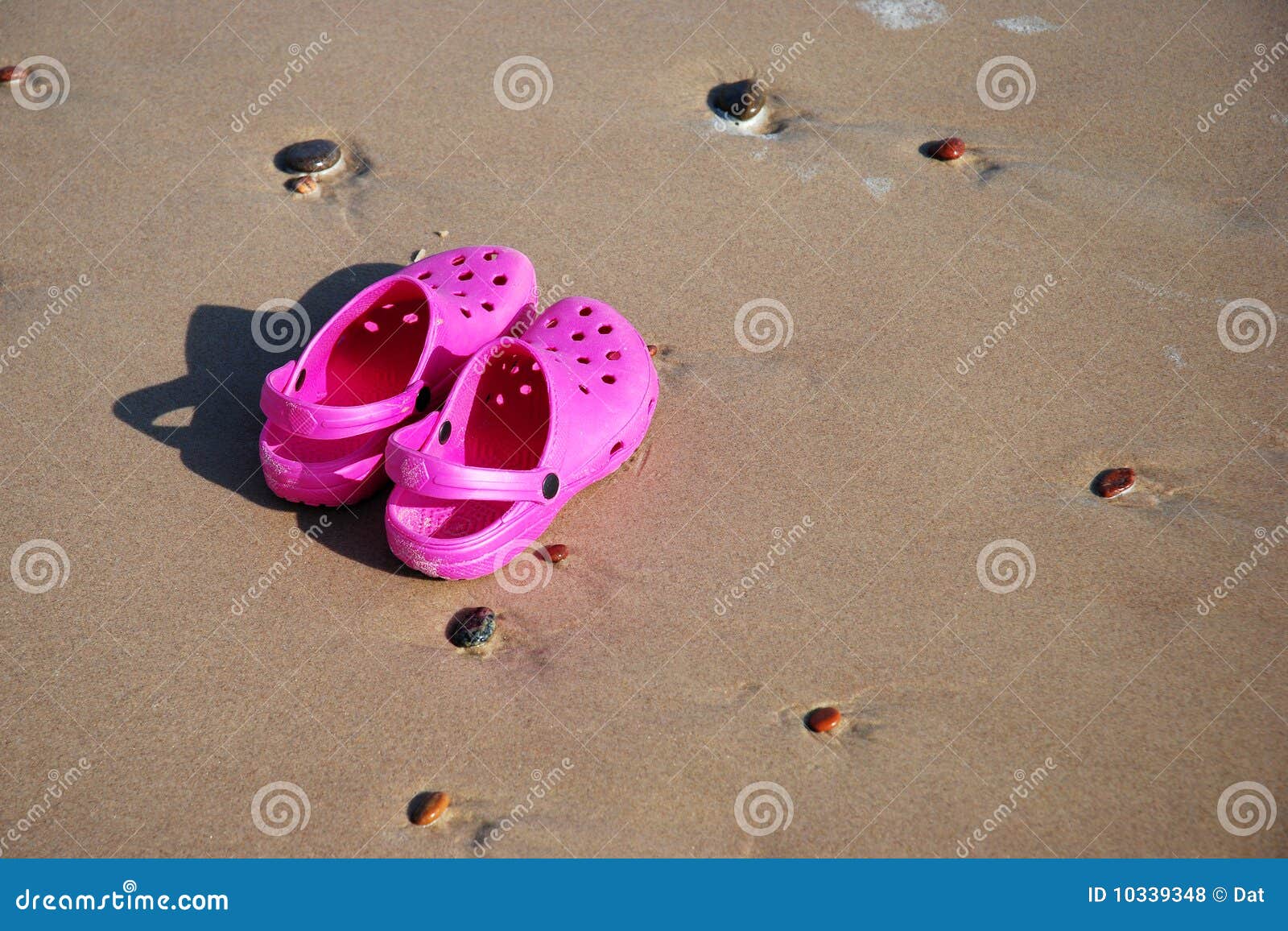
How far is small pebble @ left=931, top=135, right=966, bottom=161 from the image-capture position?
5211 millimetres

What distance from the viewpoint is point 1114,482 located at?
396 centimetres

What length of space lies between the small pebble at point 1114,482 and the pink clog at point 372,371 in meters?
2.23

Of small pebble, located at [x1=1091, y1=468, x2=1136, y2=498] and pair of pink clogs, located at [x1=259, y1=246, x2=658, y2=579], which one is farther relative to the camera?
small pebble, located at [x1=1091, y1=468, x2=1136, y2=498]

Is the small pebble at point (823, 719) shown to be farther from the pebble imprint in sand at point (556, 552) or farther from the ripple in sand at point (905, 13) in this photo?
the ripple in sand at point (905, 13)

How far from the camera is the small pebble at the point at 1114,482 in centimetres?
394

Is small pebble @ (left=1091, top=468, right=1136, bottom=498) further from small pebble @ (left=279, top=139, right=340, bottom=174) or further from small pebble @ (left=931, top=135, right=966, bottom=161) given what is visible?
small pebble @ (left=279, top=139, right=340, bottom=174)

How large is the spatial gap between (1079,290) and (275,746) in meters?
3.59

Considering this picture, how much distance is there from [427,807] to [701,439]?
170 centimetres

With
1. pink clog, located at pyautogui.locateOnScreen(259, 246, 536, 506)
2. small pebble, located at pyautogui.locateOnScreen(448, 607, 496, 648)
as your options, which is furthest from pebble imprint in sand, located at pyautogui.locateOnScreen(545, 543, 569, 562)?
pink clog, located at pyautogui.locateOnScreen(259, 246, 536, 506)

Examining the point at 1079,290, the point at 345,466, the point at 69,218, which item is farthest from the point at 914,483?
the point at 69,218

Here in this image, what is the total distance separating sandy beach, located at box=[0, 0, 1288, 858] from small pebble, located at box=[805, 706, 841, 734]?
0.23 ft

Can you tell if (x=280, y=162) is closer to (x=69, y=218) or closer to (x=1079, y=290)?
(x=69, y=218)

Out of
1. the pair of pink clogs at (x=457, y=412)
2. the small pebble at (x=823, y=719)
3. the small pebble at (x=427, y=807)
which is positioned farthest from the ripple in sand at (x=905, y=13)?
the small pebble at (x=427, y=807)

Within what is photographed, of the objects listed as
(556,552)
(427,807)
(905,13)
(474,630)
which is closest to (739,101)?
(905,13)
